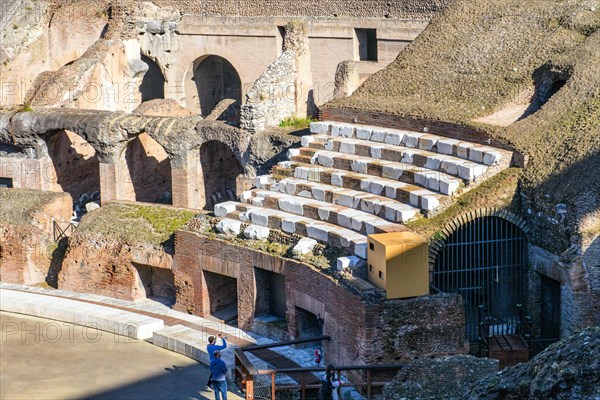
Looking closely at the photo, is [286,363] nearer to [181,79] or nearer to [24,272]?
[24,272]

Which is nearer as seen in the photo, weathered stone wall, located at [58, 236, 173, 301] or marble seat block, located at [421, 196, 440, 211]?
marble seat block, located at [421, 196, 440, 211]

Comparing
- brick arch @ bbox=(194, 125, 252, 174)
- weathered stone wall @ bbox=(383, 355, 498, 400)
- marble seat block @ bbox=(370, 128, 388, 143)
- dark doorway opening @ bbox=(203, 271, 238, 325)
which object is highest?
brick arch @ bbox=(194, 125, 252, 174)

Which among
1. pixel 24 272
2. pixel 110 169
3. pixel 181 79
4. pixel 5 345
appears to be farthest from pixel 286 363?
pixel 181 79

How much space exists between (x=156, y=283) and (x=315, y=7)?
31.0 feet

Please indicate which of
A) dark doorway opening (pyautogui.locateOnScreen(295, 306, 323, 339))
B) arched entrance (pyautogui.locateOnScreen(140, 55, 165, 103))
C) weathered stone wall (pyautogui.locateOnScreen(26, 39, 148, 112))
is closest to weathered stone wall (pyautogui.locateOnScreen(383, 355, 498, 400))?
dark doorway opening (pyautogui.locateOnScreen(295, 306, 323, 339))

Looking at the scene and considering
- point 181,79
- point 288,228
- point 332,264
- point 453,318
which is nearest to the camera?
point 453,318

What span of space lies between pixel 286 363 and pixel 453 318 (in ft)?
8.71

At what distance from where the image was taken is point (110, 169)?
86.7ft

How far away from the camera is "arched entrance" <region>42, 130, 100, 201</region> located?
27375 mm

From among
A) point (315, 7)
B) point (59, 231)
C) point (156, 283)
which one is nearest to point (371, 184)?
point (156, 283)

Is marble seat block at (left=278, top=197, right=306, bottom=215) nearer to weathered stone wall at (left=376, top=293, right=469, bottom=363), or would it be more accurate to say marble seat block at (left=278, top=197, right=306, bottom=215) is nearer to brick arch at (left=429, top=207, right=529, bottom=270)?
brick arch at (left=429, top=207, right=529, bottom=270)

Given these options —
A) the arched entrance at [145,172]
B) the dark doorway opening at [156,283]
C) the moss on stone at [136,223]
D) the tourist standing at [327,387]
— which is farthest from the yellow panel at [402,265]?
the arched entrance at [145,172]

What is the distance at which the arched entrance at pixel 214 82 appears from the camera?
106 ft

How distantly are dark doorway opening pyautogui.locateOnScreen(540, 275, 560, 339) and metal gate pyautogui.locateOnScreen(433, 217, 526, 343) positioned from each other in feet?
1.11
